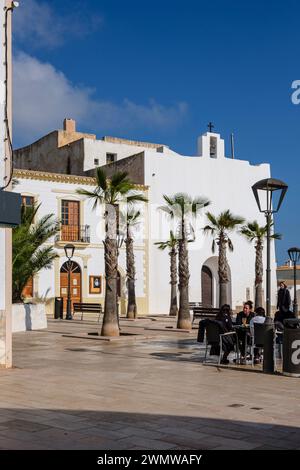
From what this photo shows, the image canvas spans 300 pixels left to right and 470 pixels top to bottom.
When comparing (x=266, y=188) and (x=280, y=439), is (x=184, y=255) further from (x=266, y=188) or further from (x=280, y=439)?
(x=280, y=439)

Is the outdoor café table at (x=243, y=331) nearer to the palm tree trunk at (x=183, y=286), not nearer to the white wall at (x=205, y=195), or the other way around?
the palm tree trunk at (x=183, y=286)

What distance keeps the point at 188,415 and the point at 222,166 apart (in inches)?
1349

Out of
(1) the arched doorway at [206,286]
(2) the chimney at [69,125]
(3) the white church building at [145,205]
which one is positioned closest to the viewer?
(3) the white church building at [145,205]

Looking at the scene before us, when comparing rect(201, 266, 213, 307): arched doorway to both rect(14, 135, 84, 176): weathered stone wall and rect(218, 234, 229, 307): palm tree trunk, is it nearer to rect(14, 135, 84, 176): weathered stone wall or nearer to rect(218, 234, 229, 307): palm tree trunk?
rect(14, 135, 84, 176): weathered stone wall

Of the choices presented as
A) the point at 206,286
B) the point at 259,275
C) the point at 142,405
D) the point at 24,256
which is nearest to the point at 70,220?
the point at 259,275

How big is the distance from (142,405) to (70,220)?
26.6 metres

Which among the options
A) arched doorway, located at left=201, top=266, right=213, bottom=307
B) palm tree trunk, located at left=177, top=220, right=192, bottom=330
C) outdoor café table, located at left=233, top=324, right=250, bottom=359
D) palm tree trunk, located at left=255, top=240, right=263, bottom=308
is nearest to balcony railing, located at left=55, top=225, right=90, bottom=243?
arched doorway, located at left=201, top=266, right=213, bottom=307

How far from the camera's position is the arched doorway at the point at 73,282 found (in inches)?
1304

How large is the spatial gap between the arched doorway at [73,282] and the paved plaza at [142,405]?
777 inches

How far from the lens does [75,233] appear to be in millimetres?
33938

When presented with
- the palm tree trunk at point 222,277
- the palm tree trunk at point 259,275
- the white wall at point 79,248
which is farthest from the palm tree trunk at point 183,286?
the white wall at point 79,248

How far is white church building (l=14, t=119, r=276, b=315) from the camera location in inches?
1300

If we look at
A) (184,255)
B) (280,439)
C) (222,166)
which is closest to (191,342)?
(184,255)
